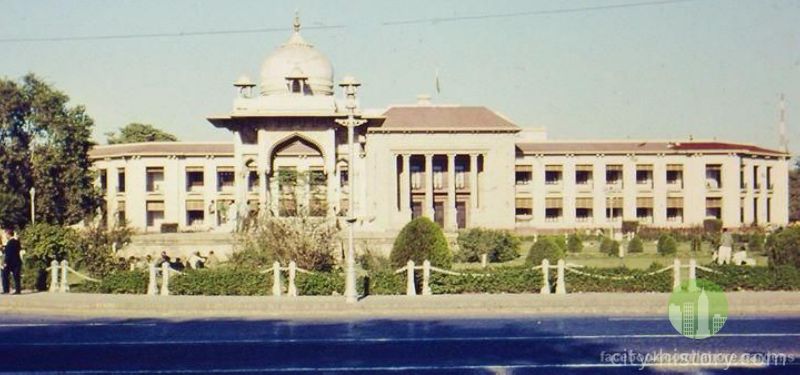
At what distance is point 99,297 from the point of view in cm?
1848

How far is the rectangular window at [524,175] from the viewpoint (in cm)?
6625

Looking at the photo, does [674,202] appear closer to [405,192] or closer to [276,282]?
[405,192]

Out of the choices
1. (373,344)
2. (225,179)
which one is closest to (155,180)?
(225,179)

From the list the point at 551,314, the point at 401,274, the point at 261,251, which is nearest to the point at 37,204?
the point at 261,251

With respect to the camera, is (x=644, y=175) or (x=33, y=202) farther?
(x=644, y=175)

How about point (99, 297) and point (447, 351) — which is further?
point (99, 297)

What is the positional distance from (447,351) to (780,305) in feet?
28.4

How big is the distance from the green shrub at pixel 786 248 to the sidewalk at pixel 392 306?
3.89 metres

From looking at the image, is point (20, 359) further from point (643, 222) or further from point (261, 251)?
point (643, 222)

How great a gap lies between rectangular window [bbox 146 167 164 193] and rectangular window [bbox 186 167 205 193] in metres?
1.90

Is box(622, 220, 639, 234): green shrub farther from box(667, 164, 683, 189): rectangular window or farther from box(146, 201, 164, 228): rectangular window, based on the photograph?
box(146, 201, 164, 228): rectangular window

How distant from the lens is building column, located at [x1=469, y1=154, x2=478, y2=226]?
204ft

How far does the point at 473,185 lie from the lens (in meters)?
62.8

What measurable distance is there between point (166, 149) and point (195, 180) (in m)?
3.30
